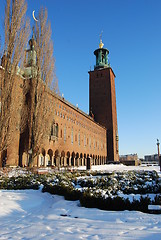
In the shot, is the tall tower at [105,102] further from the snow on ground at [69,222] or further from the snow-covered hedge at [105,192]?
the snow on ground at [69,222]

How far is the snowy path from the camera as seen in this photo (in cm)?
343

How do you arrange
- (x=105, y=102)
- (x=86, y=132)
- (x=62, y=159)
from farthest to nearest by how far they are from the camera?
1. (x=105, y=102)
2. (x=86, y=132)
3. (x=62, y=159)

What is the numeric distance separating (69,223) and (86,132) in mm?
41020

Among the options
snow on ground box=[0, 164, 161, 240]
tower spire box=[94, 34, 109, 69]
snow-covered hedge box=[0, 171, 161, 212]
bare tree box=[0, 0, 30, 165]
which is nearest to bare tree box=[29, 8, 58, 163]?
bare tree box=[0, 0, 30, 165]

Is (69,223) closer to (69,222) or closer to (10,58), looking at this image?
(69,222)

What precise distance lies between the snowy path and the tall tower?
50346 mm

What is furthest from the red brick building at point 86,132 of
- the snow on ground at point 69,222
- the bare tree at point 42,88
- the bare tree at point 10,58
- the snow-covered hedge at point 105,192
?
the snow on ground at point 69,222

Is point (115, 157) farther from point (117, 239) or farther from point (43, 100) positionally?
point (117, 239)

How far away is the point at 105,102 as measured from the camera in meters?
56.0

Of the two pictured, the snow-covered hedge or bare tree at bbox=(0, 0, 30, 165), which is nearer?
the snow-covered hedge

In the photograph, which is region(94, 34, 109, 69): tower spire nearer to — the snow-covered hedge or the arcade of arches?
the arcade of arches

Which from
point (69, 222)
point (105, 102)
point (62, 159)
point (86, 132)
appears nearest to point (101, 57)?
point (105, 102)

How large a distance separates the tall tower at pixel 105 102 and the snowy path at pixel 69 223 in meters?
50.3

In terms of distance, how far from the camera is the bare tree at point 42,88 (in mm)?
14562
